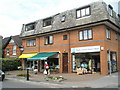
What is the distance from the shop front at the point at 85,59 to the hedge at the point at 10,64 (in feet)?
38.0

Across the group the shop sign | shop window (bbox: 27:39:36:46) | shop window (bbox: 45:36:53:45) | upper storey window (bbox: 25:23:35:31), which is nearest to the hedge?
shop window (bbox: 27:39:36:46)

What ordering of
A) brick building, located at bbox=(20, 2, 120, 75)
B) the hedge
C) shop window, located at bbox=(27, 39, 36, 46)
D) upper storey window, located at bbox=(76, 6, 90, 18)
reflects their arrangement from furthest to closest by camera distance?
shop window, located at bbox=(27, 39, 36, 46) < the hedge < upper storey window, located at bbox=(76, 6, 90, 18) < brick building, located at bbox=(20, 2, 120, 75)

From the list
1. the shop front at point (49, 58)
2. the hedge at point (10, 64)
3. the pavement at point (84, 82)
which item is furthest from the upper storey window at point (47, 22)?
the pavement at point (84, 82)

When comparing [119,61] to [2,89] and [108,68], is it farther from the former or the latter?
[2,89]

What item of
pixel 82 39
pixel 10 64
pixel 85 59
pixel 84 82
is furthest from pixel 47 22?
pixel 84 82

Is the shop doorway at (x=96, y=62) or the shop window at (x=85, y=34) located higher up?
the shop window at (x=85, y=34)

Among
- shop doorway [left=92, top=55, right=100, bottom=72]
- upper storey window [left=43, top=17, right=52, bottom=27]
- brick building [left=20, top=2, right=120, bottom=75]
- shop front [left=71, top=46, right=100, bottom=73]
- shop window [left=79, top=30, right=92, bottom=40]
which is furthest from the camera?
upper storey window [left=43, top=17, right=52, bottom=27]

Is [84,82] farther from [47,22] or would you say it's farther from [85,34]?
[47,22]

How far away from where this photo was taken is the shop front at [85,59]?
16730 mm

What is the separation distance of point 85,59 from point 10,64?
1323 cm

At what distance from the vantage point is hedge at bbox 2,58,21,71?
23.0 metres

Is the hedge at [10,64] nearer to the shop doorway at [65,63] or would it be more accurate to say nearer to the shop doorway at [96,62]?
the shop doorway at [65,63]

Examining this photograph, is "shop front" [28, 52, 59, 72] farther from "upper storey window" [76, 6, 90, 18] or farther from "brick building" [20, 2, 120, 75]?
"upper storey window" [76, 6, 90, 18]

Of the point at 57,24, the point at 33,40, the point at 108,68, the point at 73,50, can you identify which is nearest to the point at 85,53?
the point at 73,50
